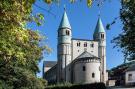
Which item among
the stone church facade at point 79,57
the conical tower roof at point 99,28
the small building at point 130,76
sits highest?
the conical tower roof at point 99,28

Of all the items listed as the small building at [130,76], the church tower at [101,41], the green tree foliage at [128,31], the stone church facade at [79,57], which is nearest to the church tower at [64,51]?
the stone church facade at [79,57]

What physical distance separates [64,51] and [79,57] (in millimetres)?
6217

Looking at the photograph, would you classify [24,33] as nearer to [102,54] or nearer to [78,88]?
[78,88]

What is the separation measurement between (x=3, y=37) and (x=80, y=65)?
4167 inches

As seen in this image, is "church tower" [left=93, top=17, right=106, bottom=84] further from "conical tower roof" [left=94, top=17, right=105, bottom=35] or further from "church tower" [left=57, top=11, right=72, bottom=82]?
"church tower" [left=57, top=11, right=72, bottom=82]

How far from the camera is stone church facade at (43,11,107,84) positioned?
113 metres

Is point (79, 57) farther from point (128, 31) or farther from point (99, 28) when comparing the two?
point (128, 31)

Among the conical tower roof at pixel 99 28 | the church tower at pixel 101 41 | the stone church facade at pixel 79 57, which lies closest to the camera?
the stone church facade at pixel 79 57

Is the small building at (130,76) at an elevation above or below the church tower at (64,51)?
below

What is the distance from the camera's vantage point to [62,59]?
409 feet

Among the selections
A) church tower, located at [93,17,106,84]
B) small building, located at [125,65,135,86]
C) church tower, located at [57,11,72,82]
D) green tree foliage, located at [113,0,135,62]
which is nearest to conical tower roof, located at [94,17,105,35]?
church tower, located at [93,17,106,84]

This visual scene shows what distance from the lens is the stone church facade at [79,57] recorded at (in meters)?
113

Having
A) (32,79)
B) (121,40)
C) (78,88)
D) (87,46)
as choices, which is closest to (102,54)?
(87,46)

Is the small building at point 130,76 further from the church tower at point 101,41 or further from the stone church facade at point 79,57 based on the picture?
the church tower at point 101,41
